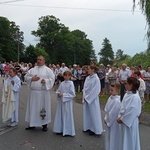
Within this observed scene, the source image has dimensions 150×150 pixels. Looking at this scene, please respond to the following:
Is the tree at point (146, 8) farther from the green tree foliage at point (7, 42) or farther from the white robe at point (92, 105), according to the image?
the green tree foliage at point (7, 42)

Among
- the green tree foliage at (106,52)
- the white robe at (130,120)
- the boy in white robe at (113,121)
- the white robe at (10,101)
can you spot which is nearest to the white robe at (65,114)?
the white robe at (10,101)

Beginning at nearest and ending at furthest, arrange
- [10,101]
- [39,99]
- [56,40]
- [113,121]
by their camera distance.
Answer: [113,121], [39,99], [10,101], [56,40]

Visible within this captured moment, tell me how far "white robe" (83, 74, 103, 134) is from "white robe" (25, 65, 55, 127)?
1081mm

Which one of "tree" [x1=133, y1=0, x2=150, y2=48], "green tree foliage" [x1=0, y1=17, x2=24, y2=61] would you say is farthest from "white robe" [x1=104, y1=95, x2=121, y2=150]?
"green tree foliage" [x1=0, y1=17, x2=24, y2=61]

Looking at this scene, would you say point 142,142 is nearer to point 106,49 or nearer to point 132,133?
point 132,133

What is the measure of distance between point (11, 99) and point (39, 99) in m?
0.96

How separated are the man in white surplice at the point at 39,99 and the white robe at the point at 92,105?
108cm

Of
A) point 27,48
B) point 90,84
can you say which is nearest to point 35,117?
point 90,84

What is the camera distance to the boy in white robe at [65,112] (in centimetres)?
842

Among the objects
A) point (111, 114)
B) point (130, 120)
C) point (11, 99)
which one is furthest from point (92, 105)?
point (130, 120)

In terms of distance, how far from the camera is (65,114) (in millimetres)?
8562

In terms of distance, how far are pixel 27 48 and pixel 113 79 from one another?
6353cm

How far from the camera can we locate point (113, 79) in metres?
18.1

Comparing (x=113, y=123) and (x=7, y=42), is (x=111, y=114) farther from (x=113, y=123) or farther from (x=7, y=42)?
(x=7, y=42)
